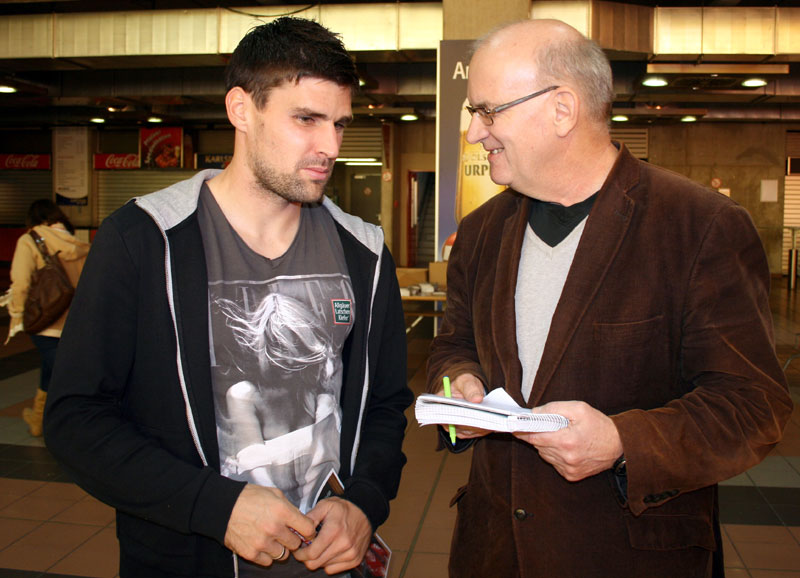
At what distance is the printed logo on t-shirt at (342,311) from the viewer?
169 centimetres

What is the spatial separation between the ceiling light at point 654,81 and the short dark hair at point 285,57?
9471mm

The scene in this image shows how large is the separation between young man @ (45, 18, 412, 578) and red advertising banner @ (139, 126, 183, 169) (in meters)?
18.0

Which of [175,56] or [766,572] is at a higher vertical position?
[175,56]

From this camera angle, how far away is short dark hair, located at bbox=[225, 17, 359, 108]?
1.62 metres

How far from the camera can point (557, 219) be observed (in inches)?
68.5

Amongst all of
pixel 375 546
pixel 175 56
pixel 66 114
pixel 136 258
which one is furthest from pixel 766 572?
pixel 66 114

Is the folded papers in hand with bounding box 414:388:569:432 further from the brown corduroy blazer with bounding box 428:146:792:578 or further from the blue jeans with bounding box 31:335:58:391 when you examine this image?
the blue jeans with bounding box 31:335:58:391

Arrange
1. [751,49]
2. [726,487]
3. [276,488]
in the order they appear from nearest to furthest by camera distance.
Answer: [276,488] → [726,487] → [751,49]

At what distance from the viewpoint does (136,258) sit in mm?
1461

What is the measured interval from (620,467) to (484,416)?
35cm

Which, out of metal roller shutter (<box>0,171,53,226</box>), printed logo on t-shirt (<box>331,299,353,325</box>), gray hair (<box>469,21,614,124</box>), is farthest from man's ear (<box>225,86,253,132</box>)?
metal roller shutter (<box>0,171,53,226</box>)

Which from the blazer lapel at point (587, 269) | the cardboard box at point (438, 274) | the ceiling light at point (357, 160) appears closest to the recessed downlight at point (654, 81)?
the cardboard box at point (438, 274)

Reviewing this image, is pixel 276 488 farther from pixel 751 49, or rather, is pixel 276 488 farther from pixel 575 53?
pixel 751 49

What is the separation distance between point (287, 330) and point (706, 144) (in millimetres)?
18165
